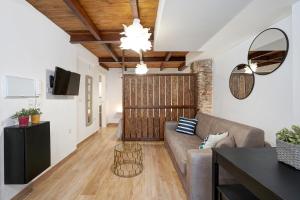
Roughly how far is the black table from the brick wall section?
11.3 ft

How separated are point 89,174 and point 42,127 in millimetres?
1186

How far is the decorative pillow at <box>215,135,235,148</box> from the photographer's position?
2.32 m

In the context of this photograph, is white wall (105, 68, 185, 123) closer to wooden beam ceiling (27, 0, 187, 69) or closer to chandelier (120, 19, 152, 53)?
wooden beam ceiling (27, 0, 187, 69)

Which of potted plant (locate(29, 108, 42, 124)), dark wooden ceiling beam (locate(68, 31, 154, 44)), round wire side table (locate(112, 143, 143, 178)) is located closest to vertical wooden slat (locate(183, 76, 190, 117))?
dark wooden ceiling beam (locate(68, 31, 154, 44))

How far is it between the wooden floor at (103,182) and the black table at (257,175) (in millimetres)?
1082

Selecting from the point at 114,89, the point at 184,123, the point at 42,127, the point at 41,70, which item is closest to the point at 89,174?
the point at 42,127

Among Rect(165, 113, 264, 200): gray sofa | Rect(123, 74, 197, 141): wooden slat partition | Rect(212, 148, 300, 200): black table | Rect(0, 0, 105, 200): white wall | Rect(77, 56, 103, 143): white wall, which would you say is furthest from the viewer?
Rect(123, 74, 197, 141): wooden slat partition

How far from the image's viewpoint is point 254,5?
2.14 meters

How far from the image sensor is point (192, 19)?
8.50ft

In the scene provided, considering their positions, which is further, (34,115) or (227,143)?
(34,115)

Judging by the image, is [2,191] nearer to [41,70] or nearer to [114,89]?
[41,70]

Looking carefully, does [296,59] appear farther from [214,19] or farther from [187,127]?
[187,127]

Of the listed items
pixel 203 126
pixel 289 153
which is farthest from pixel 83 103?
pixel 289 153

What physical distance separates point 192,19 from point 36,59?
7.89 ft
